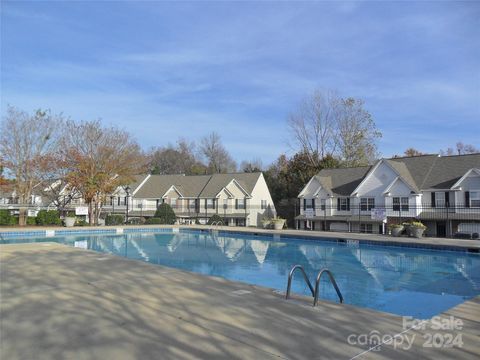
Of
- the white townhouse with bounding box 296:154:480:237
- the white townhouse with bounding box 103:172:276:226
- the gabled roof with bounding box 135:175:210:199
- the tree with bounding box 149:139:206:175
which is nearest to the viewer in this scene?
the white townhouse with bounding box 296:154:480:237

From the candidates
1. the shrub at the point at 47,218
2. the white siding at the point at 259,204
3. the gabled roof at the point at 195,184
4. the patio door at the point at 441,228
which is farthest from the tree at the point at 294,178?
the shrub at the point at 47,218

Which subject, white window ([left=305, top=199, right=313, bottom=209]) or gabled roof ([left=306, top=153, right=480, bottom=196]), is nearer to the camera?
gabled roof ([left=306, top=153, right=480, bottom=196])

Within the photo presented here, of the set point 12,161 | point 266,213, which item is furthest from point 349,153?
point 12,161

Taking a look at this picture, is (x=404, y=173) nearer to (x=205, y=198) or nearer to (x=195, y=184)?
(x=205, y=198)

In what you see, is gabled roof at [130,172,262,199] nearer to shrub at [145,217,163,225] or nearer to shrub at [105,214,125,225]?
shrub at [145,217,163,225]

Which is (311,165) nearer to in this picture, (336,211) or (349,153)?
(349,153)

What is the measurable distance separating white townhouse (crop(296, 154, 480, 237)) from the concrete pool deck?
21026mm

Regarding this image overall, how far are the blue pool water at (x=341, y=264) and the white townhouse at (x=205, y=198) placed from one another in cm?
1650

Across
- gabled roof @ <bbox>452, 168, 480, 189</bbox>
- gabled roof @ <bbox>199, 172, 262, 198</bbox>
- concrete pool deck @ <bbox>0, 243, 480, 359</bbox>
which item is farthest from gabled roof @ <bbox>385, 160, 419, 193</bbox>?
concrete pool deck @ <bbox>0, 243, 480, 359</bbox>

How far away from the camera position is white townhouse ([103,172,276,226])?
138 feet

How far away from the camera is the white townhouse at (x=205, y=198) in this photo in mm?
42000

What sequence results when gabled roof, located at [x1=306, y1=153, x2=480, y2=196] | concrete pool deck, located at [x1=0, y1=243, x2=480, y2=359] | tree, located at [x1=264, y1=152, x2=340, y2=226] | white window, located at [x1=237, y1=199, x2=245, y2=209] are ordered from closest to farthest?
concrete pool deck, located at [x1=0, y1=243, x2=480, y2=359], gabled roof, located at [x1=306, y1=153, x2=480, y2=196], tree, located at [x1=264, y1=152, x2=340, y2=226], white window, located at [x1=237, y1=199, x2=245, y2=209]

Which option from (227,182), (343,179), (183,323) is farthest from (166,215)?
(183,323)

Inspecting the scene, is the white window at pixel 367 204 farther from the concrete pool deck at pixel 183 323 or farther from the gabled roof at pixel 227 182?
the concrete pool deck at pixel 183 323
